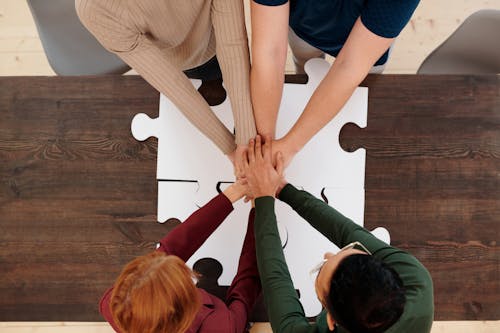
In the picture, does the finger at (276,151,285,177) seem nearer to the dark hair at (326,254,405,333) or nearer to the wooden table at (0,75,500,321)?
the wooden table at (0,75,500,321)

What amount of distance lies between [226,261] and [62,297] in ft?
1.51

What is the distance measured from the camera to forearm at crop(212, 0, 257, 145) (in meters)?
1.01

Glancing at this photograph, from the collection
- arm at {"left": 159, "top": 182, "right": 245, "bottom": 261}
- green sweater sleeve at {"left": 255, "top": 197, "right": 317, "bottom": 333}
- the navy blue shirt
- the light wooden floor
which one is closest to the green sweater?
green sweater sleeve at {"left": 255, "top": 197, "right": 317, "bottom": 333}

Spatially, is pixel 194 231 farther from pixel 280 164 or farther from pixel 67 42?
pixel 67 42

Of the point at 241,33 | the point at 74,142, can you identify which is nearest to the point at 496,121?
the point at 241,33

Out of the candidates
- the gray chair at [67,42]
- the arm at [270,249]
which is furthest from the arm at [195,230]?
the gray chair at [67,42]

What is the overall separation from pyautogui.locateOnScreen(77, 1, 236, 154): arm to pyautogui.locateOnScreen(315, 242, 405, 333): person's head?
51cm

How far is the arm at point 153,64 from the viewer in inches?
34.4

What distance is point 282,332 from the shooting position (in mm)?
963

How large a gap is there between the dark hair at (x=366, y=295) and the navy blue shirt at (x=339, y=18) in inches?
20.0

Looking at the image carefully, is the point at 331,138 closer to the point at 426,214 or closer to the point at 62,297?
the point at 426,214

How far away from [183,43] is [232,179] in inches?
15.3

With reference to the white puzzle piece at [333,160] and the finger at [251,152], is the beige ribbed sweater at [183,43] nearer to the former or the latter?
the finger at [251,152]

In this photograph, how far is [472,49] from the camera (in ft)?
4.81
